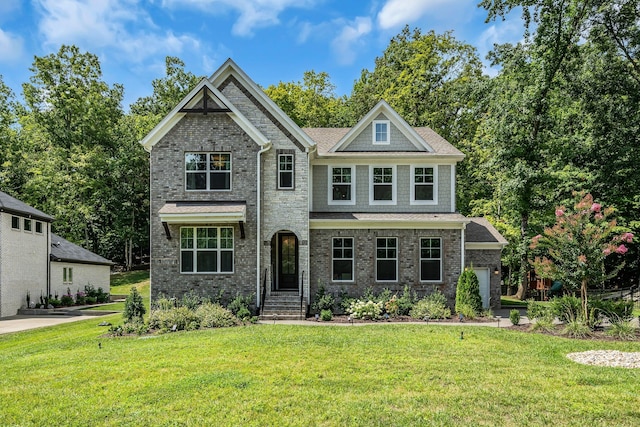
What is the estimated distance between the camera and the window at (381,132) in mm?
19688

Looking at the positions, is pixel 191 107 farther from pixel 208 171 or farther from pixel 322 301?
pixel 322 301

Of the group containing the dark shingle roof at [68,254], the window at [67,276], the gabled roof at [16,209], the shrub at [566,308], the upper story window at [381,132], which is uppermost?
the upper story window at [381,132]

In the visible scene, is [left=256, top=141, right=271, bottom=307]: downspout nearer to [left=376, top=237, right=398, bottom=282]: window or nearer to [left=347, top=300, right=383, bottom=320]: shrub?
[left=347, top=300, right=383, bottom=320]: shrub

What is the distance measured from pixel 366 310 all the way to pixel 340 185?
18.0 feet

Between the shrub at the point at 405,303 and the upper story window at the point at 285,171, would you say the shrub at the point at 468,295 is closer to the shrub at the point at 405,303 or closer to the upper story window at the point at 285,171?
the shrub at the point at 405,303

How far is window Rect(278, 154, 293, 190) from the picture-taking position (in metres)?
17.9

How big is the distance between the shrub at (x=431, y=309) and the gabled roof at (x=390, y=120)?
6.11 meters

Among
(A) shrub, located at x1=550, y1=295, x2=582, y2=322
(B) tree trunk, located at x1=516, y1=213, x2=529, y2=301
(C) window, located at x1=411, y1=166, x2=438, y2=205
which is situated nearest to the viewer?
(A) shrub, located at x1=550, y1=295, x2=582, y2=322

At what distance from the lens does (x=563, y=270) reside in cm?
1428

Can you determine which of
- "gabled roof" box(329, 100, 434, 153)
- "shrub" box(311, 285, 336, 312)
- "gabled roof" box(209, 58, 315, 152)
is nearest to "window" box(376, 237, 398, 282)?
"shrub" box(311, 285, 336, 312)

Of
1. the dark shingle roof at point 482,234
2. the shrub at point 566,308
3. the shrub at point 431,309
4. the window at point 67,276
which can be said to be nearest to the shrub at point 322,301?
the shrub at point 431,309

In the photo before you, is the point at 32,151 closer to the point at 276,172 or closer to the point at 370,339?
the point at 276,172

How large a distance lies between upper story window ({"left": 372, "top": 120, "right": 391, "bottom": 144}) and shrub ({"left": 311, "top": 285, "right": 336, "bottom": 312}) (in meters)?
6.58

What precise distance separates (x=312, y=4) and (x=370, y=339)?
10.5m
